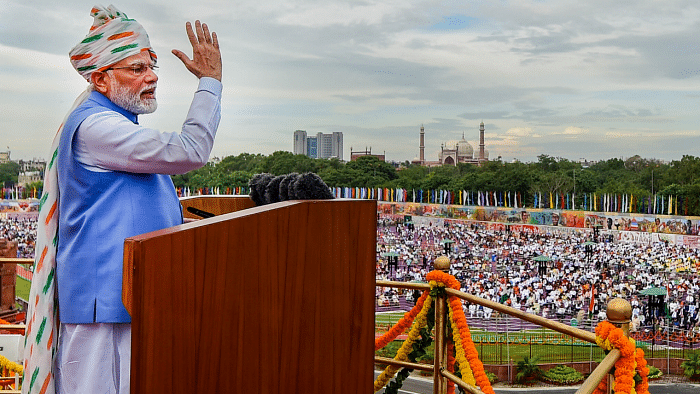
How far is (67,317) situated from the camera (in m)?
1.18

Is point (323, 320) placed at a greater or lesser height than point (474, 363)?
greater

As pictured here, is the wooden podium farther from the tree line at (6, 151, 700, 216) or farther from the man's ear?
the tree line at (6, 151, 700, 216)

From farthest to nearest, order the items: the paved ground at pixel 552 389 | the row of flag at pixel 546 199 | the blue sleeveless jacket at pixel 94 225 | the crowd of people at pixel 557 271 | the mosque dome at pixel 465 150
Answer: the mosque dome at pixel 465 150
the row of flag at pixel 546 199
the crowd of people at pixel 557 271
the paved ground at pixel 552 389
the blue sleeveless jacket at pixel 94 225

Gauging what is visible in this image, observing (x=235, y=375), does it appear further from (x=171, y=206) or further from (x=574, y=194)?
(x=574, y=194)

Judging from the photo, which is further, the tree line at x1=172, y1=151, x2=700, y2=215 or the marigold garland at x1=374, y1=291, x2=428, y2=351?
the tree line at x1=172, y1=151, x2=700, y2=215

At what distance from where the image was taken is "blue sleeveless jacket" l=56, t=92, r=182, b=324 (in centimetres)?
115

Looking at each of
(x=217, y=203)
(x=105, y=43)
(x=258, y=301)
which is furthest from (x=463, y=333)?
(x=105, y=43)

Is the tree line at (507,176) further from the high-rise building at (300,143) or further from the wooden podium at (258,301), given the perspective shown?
the wooden podium at (258,301)

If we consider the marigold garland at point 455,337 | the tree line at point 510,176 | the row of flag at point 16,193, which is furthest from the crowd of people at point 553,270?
the row of flag at point 16,193

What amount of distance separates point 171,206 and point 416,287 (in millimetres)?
1071

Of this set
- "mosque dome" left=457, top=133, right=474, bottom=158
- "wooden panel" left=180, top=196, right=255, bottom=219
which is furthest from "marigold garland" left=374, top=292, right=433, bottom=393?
"mosque dome" left=457, top=133, right=474, bottom=158

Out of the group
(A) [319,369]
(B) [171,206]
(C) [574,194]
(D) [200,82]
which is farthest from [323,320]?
(C) [574,194]

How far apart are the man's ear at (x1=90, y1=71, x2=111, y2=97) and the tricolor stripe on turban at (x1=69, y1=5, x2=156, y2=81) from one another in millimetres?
10

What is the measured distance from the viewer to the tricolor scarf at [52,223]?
119 cm
